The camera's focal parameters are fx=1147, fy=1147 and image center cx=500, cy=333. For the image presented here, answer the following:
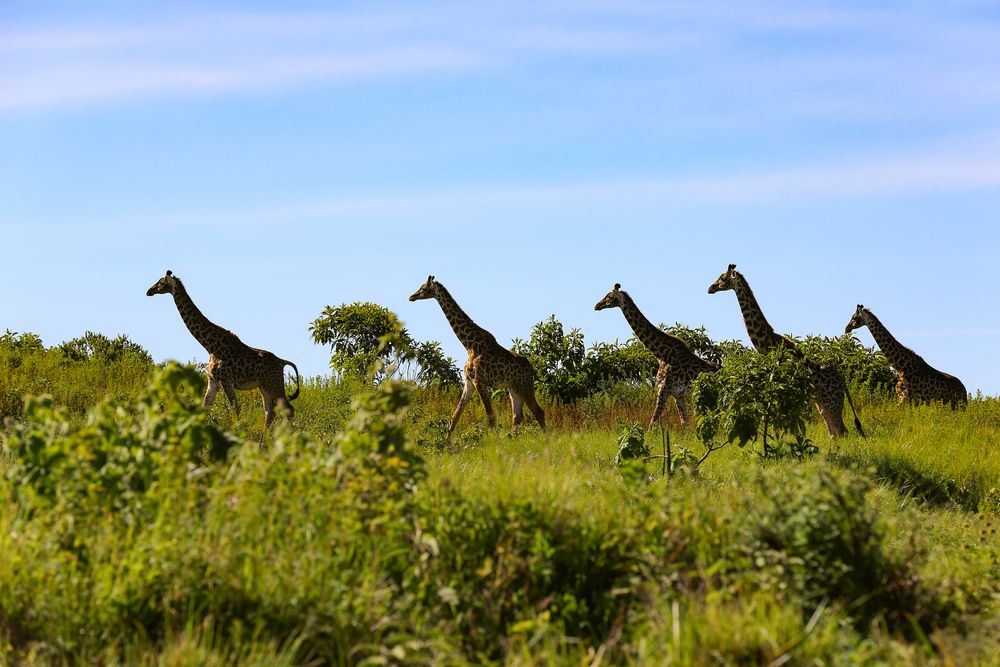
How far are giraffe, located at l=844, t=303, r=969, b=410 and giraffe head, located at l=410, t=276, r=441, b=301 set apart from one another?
7.50 meters

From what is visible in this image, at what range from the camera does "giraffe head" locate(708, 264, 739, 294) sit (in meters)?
17.8

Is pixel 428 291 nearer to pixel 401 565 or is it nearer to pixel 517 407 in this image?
pixel 517 407

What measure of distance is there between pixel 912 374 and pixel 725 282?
4.59 meters

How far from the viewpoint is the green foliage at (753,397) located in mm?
13172

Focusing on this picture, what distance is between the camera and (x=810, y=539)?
22.4 ft

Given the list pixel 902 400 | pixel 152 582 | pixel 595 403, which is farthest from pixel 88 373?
pixel 152 582

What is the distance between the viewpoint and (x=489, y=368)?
18.4 meters

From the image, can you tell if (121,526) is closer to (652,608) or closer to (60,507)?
(60,507)

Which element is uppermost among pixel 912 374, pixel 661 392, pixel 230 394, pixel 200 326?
pixel 200 326

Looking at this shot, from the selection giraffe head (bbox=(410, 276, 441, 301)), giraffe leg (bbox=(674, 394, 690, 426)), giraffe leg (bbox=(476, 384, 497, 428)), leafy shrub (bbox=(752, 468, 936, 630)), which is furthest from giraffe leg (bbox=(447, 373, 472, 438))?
leafy shrub (bbox=(752, 468, 936, 630))

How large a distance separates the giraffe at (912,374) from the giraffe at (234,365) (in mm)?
9950

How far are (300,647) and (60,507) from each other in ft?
5.56

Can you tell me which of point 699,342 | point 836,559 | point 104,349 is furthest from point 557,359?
point 836,559

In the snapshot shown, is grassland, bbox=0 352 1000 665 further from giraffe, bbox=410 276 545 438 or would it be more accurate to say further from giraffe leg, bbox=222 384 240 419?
giraffe leg, bbox=222 384 240 419
